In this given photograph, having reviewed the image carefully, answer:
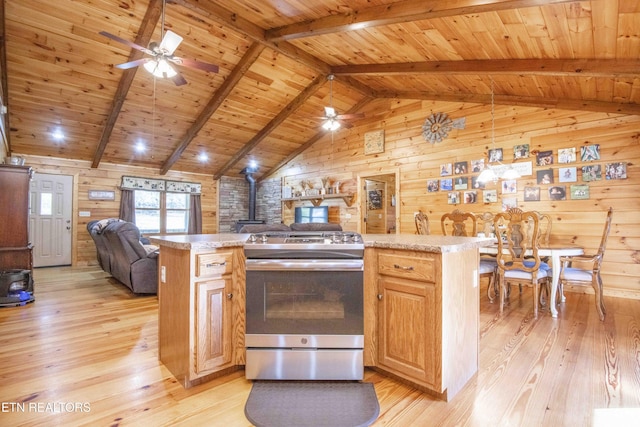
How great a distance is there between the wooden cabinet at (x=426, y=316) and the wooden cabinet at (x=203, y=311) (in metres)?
0.87

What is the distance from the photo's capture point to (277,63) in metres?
5.45

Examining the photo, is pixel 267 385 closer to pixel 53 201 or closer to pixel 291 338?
pixel 291 338

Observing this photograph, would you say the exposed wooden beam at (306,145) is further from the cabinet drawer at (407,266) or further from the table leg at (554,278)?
the cabinet drawer at (407,266)

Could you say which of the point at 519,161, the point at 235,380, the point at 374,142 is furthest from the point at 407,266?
the point at 374,142

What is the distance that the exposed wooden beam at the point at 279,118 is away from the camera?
6.12 m

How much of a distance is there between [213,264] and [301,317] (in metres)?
0.65

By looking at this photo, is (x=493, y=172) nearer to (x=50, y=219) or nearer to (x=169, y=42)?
(x=169, y=42)

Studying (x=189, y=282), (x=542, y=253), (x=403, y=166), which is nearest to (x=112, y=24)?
(x=189, y=282)

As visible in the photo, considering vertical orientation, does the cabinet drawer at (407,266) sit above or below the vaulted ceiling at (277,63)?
below

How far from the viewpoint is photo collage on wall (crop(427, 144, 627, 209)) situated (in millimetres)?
4375

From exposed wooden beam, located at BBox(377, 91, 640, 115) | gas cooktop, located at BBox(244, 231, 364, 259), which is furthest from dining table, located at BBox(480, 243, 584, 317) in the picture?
gas cooktop, located at BBox(244, 231, 364, 259)

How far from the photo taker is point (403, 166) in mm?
6441

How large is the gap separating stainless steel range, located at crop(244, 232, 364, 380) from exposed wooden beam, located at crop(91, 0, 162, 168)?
3777mm

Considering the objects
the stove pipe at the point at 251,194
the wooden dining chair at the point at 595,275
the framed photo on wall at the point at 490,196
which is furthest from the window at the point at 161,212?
the wooden dining chair at the point at 595,275
